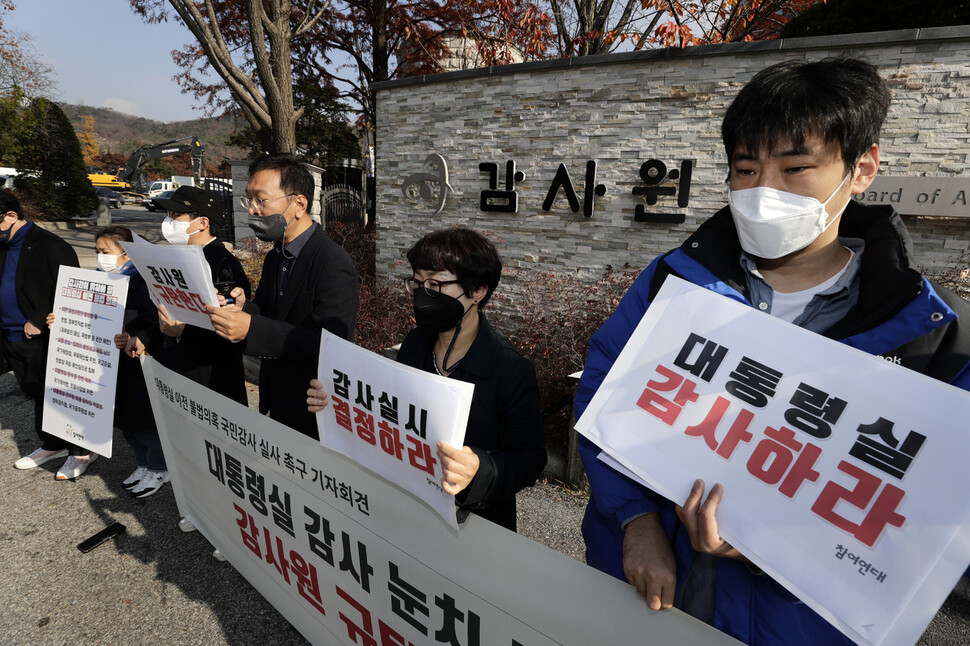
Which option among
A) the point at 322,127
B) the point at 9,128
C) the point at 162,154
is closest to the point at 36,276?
the point at 322,127

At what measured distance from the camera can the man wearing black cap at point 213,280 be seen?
2.75 meters

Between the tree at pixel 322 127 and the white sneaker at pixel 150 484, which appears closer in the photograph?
the white sneaker at pixel 150 484

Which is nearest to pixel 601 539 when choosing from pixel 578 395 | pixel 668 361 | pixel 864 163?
pixel 578 395

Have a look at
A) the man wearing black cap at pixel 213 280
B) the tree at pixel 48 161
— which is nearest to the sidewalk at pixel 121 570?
the man wearing black cap at pixel 213 280

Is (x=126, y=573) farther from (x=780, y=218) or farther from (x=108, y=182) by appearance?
(x=108, y=182)

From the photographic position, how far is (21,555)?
286 centimetres

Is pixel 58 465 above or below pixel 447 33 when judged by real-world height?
below

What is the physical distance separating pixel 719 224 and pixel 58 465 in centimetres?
486

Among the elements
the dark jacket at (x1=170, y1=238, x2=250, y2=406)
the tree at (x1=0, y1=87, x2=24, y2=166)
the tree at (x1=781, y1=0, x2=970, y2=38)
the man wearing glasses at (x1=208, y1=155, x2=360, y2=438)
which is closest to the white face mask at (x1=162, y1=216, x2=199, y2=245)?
the dark jacket at (x1=170, y1=238, x2=250, y2=406)

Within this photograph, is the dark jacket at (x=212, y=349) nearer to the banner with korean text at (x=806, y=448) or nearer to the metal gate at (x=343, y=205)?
the banner with korean text at (x=806, y=448)

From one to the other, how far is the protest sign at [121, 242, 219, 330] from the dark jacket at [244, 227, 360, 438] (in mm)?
242

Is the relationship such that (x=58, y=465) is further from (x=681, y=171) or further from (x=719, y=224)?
(x=681, y=171)

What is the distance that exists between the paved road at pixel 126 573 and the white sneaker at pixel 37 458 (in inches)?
2.3

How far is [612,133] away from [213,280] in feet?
15.2
